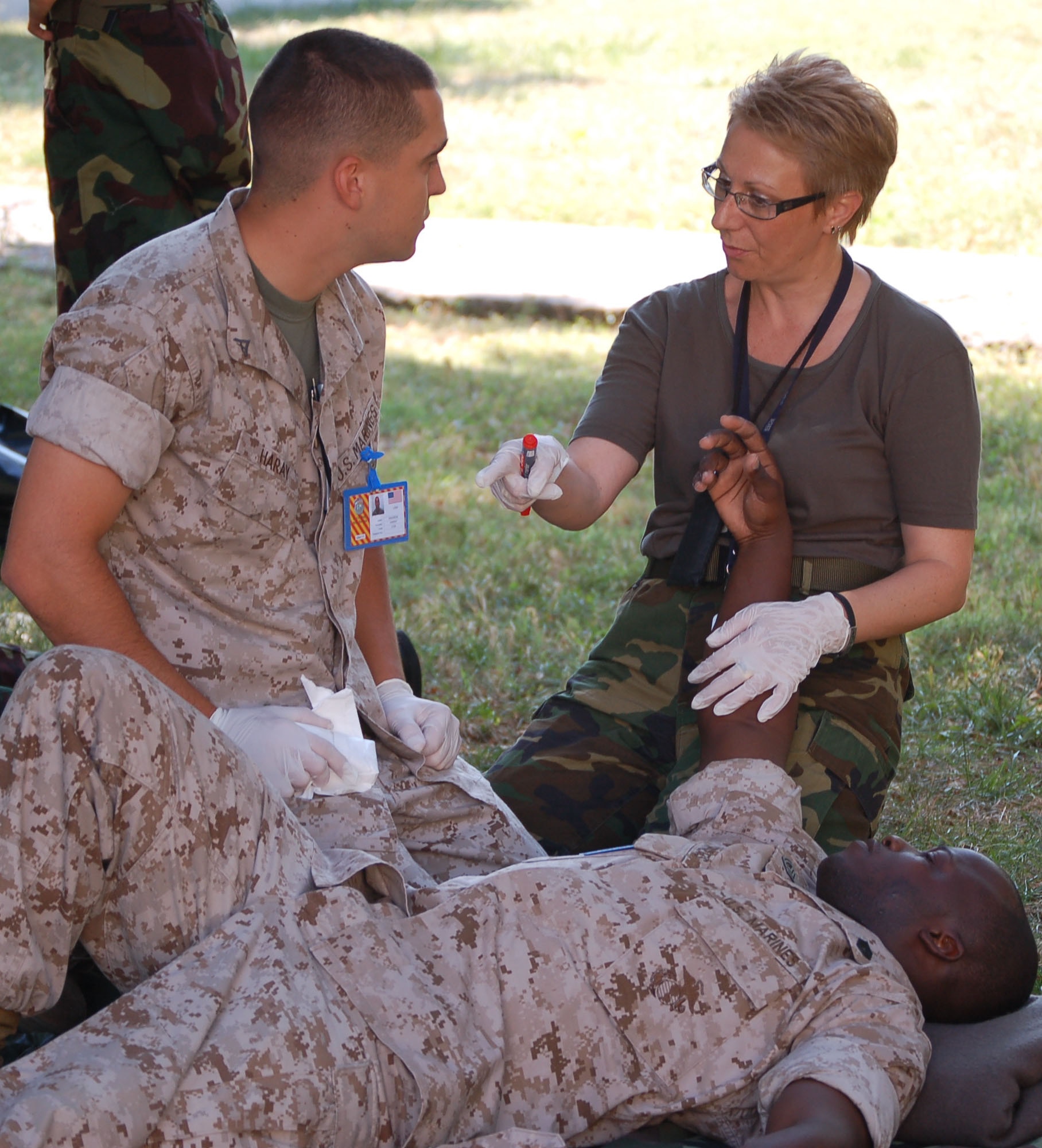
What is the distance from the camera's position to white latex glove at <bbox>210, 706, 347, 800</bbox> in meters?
2.57

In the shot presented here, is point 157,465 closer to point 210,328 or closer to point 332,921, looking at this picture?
point 210,328

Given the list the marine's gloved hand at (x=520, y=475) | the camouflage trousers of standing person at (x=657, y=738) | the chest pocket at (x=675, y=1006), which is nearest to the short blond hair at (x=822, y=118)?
the marine's gloved hand at (x=520, y=475)

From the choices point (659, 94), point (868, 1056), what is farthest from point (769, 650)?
point (659, 94)

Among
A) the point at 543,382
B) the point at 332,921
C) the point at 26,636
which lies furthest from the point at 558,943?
the point at 543,382

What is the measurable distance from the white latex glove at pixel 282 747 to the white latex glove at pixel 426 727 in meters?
0.29

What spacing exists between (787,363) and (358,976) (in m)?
1.68

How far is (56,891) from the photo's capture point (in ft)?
6.73

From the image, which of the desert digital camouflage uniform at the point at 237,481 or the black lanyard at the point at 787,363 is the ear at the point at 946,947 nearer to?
the desert digital camouflage uniform at the point at 237,481

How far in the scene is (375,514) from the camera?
2.87 meters

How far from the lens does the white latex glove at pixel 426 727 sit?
291 centimetres

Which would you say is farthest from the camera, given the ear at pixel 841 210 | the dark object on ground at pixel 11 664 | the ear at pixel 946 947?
the dark object on ground at pixel 11 664

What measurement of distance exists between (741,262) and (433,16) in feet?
56.1

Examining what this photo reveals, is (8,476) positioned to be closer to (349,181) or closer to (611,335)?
(349,181)

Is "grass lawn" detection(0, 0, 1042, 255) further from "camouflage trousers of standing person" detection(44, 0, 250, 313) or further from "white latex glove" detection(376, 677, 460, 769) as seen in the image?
"white latex glove" detection(376, 677, 460, 769)
